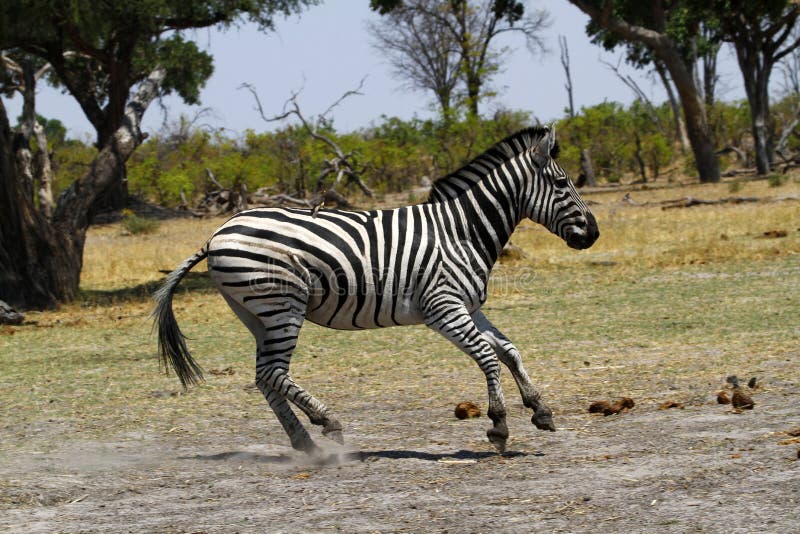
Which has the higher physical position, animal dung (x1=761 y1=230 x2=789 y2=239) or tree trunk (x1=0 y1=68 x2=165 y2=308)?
tree trunk (x1=0 y1=68 x2=165 y2=308)

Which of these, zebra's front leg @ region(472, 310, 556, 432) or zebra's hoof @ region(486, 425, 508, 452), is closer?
zebra's hoof @ region(486, 425, 508, 452)

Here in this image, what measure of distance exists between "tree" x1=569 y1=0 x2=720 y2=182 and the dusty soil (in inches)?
1053

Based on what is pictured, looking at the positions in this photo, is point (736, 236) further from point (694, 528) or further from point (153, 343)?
point (694, 528)

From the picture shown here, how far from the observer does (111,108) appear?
2883 centimetres

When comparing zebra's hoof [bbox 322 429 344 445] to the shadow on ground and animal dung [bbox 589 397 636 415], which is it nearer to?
the shadow on ground

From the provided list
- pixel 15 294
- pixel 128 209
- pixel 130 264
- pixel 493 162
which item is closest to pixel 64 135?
pixel 128 209

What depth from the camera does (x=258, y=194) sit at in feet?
107

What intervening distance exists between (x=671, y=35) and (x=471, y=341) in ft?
104

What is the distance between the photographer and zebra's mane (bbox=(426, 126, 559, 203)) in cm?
714

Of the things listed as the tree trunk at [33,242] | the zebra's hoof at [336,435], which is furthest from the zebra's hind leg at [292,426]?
the tree trunk at [33,242]

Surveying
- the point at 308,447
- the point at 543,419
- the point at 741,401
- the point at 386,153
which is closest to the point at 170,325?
Answer: the point at 308,447

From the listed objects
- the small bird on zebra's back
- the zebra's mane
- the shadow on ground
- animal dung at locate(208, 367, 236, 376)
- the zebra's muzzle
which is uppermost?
the zebra's mane

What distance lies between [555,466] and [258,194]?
27.5 metres

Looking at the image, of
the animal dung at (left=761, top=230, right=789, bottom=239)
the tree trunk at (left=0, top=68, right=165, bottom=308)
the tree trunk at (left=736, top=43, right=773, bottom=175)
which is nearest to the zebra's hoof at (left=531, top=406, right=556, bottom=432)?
the tree trunk at (left=0, top=68, right=165, bottom=308)
